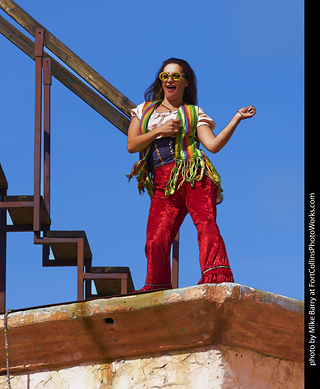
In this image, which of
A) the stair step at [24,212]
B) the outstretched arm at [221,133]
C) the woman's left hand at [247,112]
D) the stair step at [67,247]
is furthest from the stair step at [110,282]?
the woman's left hand at [247,112]

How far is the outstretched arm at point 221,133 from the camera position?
6.90 m

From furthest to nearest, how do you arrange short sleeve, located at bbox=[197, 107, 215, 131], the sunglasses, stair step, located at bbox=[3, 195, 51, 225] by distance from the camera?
stair step, located at bbox=[3, 195, 51, 225]
the sunglasses
short sleeve, located at bbox=[197, 107, 215, 131]

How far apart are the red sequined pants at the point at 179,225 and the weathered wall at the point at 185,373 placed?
0.53 metres

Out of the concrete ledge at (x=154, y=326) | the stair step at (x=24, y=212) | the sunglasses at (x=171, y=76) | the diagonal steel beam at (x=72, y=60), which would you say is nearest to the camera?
the concrete ledge at (x=154, y=326)

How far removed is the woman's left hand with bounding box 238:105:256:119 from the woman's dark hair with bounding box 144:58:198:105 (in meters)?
0.76

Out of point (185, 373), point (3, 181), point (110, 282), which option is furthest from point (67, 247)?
point (185, 373)

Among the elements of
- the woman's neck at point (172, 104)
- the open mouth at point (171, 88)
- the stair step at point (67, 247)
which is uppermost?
the open mouth at point (171, 88)

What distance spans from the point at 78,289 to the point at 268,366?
5.38ft

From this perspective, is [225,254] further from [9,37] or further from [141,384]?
→ [9,37]

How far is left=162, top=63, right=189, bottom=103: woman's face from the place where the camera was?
295 inches

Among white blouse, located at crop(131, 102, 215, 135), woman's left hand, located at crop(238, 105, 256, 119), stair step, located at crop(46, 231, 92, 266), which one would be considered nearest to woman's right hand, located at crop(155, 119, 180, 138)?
white blouse, located at crop(131, 102, 215, 135)

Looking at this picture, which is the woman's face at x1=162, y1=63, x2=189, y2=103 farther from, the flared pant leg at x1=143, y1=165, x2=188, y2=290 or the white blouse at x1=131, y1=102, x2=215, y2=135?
the flared pant leg at x1=143, y1=165, x2=188, y2=290

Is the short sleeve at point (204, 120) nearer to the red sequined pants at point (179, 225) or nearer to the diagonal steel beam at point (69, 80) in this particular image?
the red sequined pants at point (179, 225)

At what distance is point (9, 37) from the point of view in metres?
8.99
